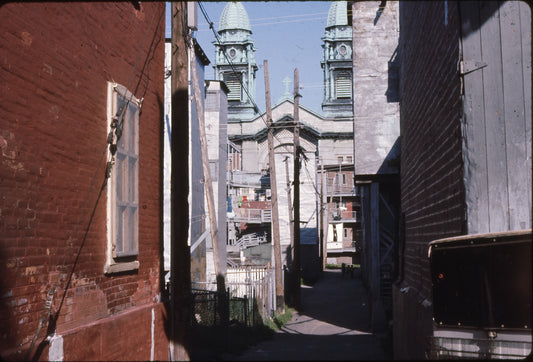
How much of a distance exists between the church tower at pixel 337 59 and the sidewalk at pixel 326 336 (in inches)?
1877

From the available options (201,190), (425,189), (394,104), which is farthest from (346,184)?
(425,189)

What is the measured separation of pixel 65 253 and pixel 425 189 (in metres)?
6.51

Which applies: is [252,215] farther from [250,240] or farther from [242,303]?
[242,303]

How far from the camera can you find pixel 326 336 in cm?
1802

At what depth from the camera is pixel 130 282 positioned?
28.5ft

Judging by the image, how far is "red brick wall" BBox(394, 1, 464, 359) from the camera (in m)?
7.56

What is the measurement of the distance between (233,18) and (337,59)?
46.9 feet

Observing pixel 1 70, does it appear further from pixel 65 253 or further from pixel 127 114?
pixel 127 114

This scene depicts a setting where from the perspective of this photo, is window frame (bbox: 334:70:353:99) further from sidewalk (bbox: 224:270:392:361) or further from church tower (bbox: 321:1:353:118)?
sidewalk (bbox: 224:270:392:361)

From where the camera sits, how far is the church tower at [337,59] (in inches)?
2977

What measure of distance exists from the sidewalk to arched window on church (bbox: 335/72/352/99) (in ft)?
158

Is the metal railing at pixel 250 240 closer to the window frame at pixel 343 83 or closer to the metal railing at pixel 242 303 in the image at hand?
the window frame at pixel 343 83

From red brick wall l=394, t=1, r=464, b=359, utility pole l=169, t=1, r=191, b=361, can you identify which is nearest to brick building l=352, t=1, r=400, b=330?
red brick wall l=394, t=1, r=464, b=359

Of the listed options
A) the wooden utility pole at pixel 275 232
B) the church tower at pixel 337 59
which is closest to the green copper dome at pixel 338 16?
the church tower at pixel 337 59
